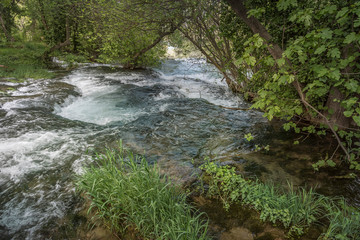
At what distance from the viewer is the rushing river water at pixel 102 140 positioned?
3.21 m

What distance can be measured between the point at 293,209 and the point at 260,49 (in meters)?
4.00

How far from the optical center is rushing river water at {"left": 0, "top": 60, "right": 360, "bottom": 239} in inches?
126

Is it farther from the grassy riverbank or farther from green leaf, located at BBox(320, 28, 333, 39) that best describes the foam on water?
green leaf, located at BBox(320, 28, 333, 39)

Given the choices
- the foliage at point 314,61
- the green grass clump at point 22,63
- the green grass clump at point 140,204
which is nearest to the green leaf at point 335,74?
the foliage at point 314,61

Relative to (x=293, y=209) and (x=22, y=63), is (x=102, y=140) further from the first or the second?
(x=22, y=63)

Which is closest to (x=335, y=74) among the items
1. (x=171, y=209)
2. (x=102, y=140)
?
(x=171, y=209)

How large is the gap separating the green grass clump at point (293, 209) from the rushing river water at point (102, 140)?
2.23ft

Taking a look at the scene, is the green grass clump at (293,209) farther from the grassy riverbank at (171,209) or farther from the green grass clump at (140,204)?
the green grass clump at (140,204)

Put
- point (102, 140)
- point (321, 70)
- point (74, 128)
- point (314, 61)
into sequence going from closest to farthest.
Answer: point (321, 70)
point (314, 61)
point (102, 140)
point (74, 128)

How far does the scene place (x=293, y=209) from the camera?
8.54 ft

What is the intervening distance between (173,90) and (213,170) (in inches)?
277

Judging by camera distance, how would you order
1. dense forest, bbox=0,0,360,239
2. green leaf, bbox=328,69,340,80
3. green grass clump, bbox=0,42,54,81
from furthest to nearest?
green grass clump, bbox=0,42,54,81, dense forest, bbox=0,0,360,239, green leaf, bbox=328,69,340,80

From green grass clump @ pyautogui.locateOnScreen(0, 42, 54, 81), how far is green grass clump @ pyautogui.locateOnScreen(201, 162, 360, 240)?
10815 millimetres

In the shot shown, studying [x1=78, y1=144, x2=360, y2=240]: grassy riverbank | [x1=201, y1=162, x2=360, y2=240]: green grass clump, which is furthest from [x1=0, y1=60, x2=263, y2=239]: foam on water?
[x1=201, y1=162, x2=360, y2=240]: green grass clump
